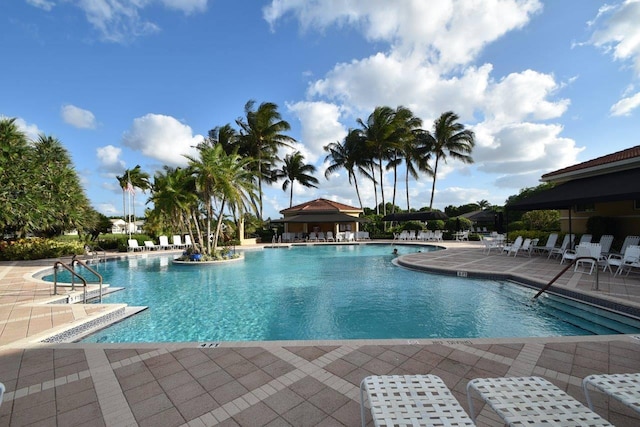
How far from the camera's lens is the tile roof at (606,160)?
1093cm

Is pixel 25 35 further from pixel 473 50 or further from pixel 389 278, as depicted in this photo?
pixel 473 50

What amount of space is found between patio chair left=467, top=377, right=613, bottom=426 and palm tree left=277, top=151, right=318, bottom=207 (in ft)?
105

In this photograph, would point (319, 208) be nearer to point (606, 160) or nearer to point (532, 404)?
point (606, 160)

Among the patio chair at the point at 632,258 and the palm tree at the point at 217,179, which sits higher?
the palm tree at the point at 217,179

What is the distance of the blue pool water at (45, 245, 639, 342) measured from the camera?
17.2 feet

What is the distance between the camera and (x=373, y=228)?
28812 mm

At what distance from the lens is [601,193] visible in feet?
29.7

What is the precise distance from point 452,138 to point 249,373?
30157 millimetres

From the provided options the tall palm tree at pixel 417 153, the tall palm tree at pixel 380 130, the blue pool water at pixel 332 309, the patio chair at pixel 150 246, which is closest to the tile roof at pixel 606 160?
the blue pool water at pixel 332 309

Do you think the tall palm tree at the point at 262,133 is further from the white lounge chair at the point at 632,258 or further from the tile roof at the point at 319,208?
the white lounge chair at the point at 632,258

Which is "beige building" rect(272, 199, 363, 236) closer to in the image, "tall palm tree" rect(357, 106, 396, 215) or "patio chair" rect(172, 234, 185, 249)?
"tall palm tree" rect(357, 106, 396, 215)

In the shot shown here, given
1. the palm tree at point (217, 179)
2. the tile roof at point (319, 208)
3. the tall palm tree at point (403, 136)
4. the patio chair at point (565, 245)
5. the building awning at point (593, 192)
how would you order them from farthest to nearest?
the tile roof at point (319, 208), the tall palm tree at point (403, 136), the palm tree at point (217, 179), the patio chair at point (565, 245), the building awning at point (593, 192)

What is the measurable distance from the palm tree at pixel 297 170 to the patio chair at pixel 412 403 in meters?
32.0

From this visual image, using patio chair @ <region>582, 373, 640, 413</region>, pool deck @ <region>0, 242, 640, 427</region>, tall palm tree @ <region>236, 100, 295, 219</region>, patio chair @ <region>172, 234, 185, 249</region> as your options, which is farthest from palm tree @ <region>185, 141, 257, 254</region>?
patio chair @ <region>582, 373, 640, 413</region>
